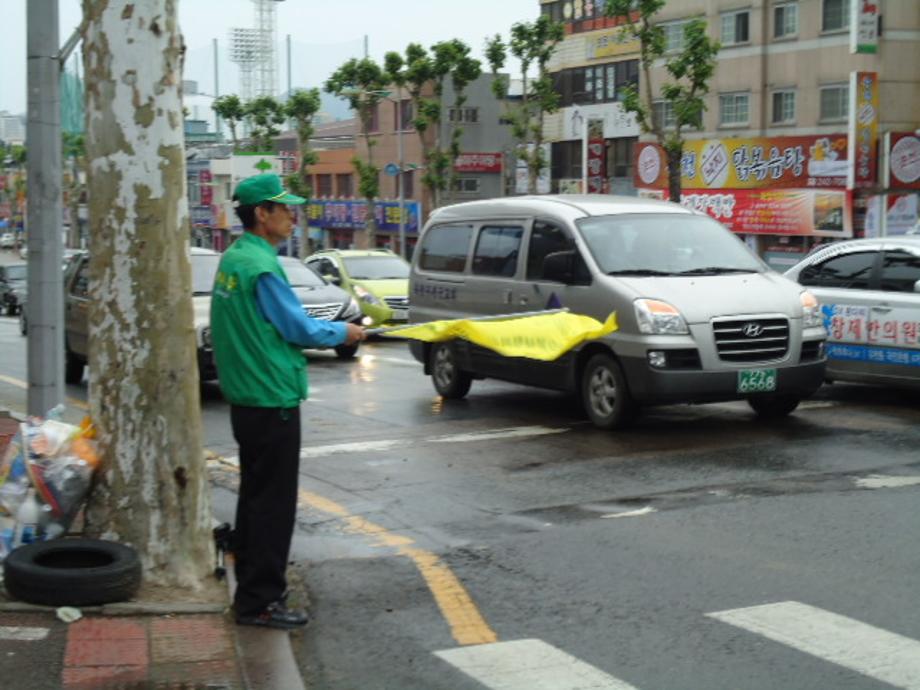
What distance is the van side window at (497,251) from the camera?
44.6 ft

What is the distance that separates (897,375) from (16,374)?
12.3 m

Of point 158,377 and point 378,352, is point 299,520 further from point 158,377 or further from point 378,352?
point 378,352

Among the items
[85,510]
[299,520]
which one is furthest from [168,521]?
[299,520]

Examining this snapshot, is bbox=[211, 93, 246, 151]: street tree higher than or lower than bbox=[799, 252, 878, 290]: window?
higher

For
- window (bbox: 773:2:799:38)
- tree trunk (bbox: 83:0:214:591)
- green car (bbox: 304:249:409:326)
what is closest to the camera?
tree trunk (bbox: 83:0:214:591)

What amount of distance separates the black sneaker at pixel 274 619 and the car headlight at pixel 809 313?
7.03m

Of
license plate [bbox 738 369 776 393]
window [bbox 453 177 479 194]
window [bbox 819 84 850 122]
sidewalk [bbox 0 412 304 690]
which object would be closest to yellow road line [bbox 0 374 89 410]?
license plate [bbox 738 369 776 393]

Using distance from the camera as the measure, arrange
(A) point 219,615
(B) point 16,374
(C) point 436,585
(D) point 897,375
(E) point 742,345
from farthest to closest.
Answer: (B) point 16,374 → (D) point 897,375 → (E) point 742,345 → (C) point 436,585 → (A) point 219,615

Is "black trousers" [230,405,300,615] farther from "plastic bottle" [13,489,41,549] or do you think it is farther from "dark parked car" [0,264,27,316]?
"dark parked car" [0,264,27,316]

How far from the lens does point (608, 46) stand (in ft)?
187

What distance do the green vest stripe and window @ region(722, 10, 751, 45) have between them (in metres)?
41.5

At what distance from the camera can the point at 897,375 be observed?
1298cm

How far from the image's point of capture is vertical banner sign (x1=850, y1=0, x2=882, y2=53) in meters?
37.6

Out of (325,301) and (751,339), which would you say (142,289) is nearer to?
(751,339)
